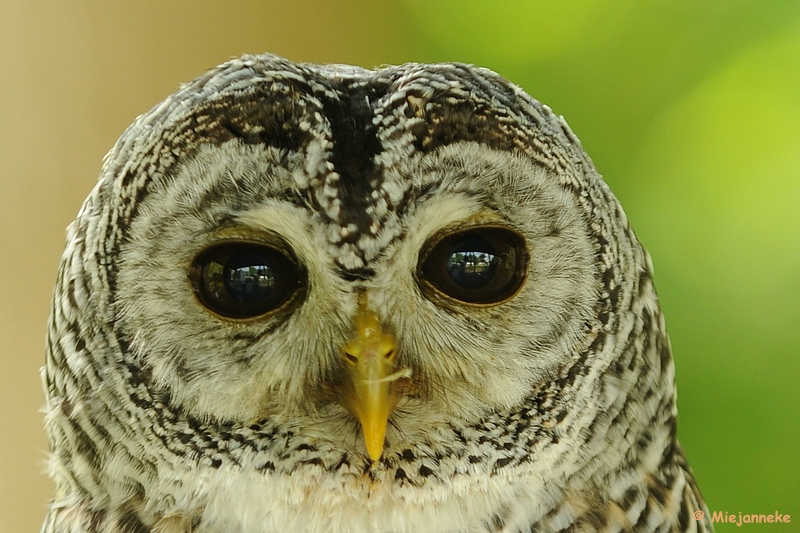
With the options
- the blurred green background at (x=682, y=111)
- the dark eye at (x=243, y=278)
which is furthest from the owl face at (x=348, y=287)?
the blurred green background at (x=682, y=111)

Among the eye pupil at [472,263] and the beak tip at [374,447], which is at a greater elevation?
the eye pupil at [472,263]

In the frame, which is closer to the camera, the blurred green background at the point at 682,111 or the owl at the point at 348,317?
the owl at the point at 348,317

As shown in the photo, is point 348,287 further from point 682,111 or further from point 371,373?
point 682,111

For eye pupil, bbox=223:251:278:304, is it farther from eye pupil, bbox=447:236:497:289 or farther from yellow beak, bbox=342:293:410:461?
eye pupil, bbox=447:236:497:289

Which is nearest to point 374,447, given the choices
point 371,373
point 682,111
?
point 371,373

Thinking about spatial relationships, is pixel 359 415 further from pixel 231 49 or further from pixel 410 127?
pixel 231 49

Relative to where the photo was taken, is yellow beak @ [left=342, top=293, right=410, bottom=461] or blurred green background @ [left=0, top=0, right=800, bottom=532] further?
blurred green background @ [left=0, top=0, right=800, bottom=532]

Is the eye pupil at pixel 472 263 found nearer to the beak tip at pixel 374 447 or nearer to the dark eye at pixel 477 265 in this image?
Answer: the dark eye at pixel 477 265

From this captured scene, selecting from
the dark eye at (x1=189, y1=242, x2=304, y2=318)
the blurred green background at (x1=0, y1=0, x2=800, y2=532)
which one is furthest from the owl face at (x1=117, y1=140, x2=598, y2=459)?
the blurred green background at (x1=0, y1=0, x2=800, y2=532)

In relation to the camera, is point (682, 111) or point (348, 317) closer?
point (348, 317)
